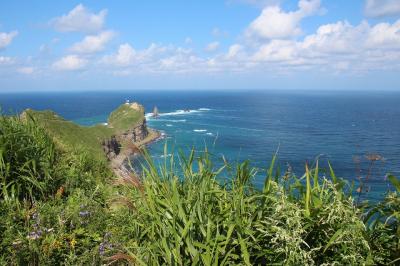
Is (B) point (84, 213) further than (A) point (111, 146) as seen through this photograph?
No

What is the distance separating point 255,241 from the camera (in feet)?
13.6

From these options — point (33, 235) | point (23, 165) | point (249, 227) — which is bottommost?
point (33, 235)

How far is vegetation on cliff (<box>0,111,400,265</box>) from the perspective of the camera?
13.3 feet

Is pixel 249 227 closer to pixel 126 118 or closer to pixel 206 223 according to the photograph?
pixel 206 223

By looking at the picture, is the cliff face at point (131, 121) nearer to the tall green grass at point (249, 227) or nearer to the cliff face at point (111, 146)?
the cliff face at point (111, 146)

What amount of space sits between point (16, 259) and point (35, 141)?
3614mm

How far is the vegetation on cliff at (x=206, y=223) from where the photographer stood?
13.3 ft

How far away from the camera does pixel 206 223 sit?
439 cm

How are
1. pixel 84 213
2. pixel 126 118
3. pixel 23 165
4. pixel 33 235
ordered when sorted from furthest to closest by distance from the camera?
pixel 126 118, pixel 23 165, pixel 84 213, pixel 33 235

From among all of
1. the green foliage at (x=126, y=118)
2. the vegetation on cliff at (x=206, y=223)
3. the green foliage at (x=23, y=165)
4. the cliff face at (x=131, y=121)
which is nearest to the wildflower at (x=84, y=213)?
the vegetation on cliff at (x=206, y=223)

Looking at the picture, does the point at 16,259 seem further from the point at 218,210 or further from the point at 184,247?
the point at 218,210

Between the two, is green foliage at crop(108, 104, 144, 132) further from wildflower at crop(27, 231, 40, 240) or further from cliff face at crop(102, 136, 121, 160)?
wildflower at crop(27, 231, 40, 240)

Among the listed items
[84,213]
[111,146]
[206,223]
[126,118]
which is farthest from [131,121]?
[206,223]

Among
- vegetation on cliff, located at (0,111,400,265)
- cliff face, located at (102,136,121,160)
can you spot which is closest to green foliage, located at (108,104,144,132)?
cliff face, located at (102,136,121,160)
